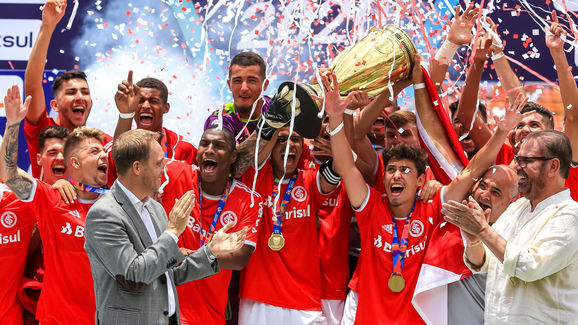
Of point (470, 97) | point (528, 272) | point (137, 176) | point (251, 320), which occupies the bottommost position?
point (251, 320)

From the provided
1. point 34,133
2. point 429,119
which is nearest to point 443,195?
point 429,119

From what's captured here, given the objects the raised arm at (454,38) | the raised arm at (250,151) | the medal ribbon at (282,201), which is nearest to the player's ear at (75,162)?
the raised arm at (250,151)

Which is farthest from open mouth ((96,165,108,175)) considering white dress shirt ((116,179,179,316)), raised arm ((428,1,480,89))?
raised arm ((428,1,480,89))

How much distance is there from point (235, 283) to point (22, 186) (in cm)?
143

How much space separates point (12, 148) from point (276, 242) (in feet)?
5.07

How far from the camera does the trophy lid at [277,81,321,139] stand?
13.1 ft

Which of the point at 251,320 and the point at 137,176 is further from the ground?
the point at 137,176

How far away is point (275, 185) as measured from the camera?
4559mm

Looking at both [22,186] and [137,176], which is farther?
[22,186]

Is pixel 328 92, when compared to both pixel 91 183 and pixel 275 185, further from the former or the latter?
pixel 91 183

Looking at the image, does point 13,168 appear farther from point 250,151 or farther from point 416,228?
point 416,228

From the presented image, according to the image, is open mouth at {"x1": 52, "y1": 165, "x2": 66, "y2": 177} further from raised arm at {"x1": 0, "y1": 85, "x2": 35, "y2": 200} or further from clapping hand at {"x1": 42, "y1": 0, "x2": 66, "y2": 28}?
clapping hand at {"x1": 42, "y1": 0, "x2": 66, "y2": 28}

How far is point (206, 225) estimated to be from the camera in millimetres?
4430

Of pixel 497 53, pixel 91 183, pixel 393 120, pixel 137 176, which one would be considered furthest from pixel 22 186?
pixel 497 53
